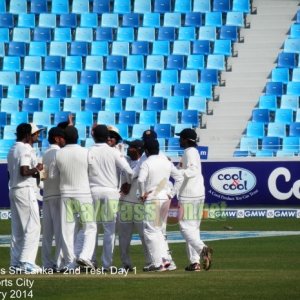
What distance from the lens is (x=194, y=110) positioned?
35.7m

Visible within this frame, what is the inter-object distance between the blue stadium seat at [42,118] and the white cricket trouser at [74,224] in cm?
2130

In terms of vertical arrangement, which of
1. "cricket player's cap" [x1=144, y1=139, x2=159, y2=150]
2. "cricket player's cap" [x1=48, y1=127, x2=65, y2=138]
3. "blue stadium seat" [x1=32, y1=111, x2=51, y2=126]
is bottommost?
"blue stadium seat" [x1=32, y1=111, x2=51, y2=126]

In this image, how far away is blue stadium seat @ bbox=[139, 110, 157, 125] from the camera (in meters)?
36.1

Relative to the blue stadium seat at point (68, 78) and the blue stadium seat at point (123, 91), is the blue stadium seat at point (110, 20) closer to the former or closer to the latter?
the blue stadium seat at point (68, 78)

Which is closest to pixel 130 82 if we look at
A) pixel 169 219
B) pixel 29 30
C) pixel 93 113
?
pixel 93 113

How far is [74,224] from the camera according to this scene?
15758 millimetres

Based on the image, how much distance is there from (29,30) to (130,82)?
450 cm

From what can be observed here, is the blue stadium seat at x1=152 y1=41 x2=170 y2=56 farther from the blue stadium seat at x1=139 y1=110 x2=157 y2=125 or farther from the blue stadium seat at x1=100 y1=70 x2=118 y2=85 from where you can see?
the blue stadium seat at x1=139 y1=110 x2=157 y2=125

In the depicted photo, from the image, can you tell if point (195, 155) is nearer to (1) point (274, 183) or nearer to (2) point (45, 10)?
(1) point (274, 183)

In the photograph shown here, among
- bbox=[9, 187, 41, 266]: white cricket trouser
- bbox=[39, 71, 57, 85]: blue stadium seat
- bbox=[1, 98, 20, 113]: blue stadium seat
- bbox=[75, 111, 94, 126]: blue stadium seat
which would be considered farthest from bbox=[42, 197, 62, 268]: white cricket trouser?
bbox=[39, 71, 57, 85]: blue stadium seat

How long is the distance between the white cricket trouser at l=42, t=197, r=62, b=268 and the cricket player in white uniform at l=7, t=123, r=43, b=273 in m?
0.37

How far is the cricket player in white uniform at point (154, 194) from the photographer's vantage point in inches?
633

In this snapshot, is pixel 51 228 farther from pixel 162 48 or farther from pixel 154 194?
pixel 162 48

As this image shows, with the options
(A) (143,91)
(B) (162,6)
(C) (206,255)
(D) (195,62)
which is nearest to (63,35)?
(B) (162,6)
